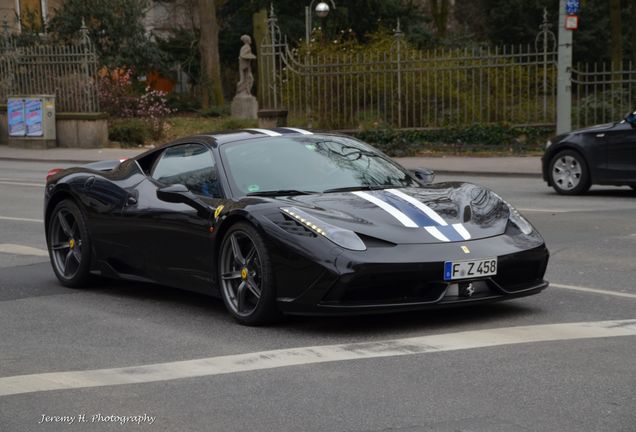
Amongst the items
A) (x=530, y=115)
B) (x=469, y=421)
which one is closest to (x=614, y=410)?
(x=469, y=421)

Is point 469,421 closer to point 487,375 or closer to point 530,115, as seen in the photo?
point 487,375

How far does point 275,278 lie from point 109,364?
1196 mm

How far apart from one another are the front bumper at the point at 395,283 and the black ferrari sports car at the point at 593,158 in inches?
354

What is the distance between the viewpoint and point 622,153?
15.4 meters

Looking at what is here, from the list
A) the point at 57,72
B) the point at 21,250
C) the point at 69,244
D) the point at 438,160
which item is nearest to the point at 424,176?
the point at 69,244

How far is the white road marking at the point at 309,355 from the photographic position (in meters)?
5.90

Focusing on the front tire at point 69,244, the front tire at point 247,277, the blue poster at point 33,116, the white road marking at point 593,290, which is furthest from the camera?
the blue poster at point 33,116

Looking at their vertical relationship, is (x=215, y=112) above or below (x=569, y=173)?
below

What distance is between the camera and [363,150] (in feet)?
27.6

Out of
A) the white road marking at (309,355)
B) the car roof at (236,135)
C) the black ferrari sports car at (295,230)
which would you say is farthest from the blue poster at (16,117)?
the white road marking at (309,355)

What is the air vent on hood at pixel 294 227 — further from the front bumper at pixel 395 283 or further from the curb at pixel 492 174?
the curb at pixel 492 174

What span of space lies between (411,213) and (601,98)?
18.5 metres

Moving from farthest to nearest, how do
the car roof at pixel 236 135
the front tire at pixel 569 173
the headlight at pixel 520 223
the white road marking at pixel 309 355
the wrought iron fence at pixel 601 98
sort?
the wrought iron fence at pixel 601 98 < the front tire at pixel 569 173 < the car roof at pixel 236 135 < the headlight at pixel 520 223 < the white road marking at pixel 309 355
